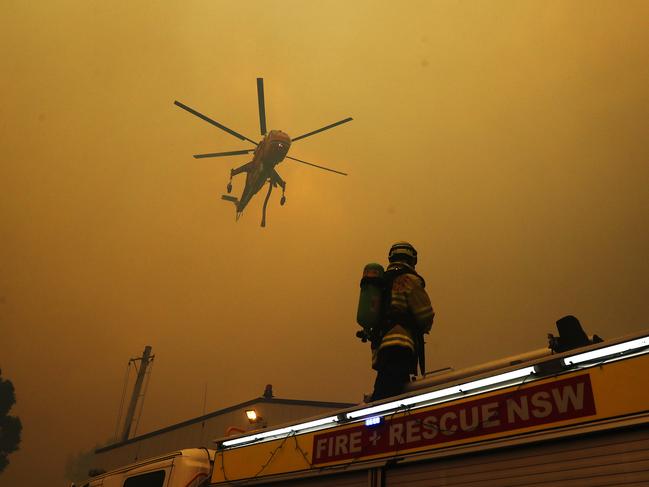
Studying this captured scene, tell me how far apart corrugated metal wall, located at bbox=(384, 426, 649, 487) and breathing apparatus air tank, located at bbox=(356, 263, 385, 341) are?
68.8 inches

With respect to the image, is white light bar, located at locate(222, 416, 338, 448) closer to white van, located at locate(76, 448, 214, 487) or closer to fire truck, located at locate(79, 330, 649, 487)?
fire truck, located at locate(79, 330, 649, 487)

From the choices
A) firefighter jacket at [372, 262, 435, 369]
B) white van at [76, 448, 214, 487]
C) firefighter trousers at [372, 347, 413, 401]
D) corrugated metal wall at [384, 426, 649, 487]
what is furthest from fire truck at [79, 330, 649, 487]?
white van at [76, 448, 214, 487]

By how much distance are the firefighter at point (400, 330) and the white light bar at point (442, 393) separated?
0.62 m

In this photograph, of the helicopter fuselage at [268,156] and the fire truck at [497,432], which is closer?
the fire truck at [497,432]

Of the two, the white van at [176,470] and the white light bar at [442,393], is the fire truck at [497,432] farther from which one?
Answer: the white van at [176,470]

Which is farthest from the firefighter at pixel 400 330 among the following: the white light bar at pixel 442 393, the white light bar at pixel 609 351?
the white light bar at pixel 609 351

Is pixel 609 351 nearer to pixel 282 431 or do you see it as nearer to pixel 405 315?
pixel 405 315

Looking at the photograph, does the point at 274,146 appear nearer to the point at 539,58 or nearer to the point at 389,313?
the point at 389,313

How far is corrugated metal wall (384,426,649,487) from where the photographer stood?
2898mm

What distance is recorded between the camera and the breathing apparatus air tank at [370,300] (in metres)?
5.35

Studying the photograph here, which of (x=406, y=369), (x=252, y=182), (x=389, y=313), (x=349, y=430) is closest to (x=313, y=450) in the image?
(x=349, y=430)

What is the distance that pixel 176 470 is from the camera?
19.0 ft

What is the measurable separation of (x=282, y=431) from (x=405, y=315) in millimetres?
1563

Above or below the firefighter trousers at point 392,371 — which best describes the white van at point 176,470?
below
